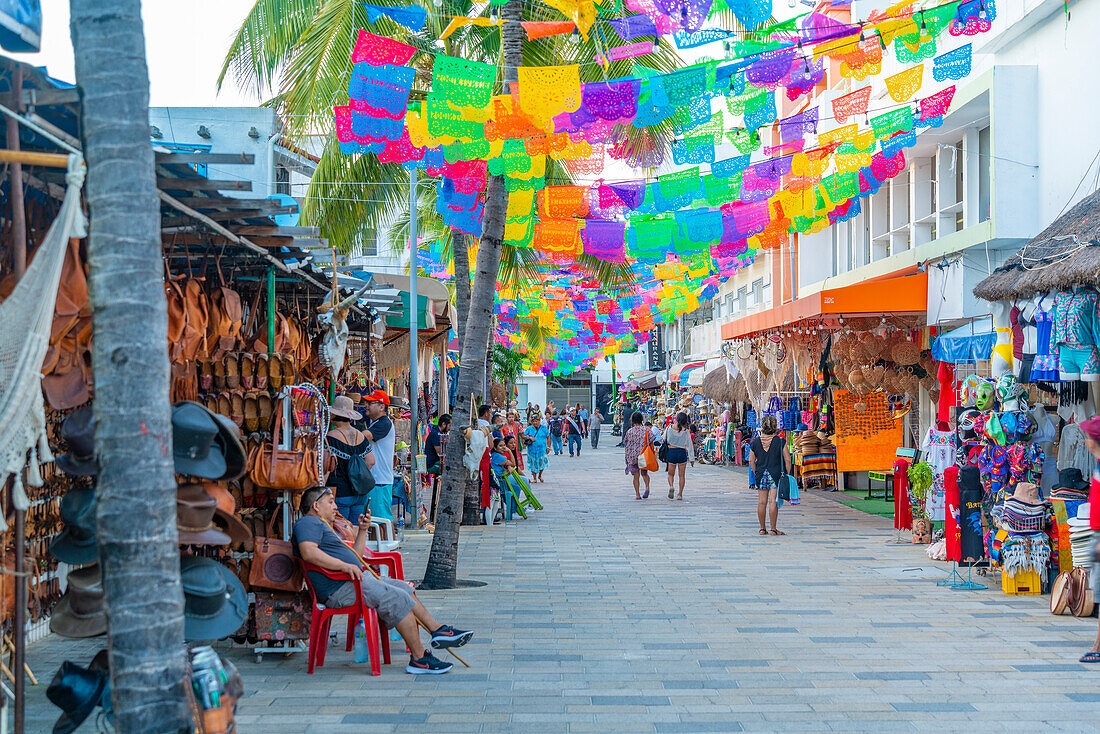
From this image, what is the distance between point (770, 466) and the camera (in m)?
14.0

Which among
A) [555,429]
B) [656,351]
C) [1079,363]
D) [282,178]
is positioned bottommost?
[555,429]

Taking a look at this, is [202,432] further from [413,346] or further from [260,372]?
[413,346]

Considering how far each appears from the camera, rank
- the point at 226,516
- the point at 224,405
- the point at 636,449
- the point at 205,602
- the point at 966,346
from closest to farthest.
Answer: the point at 205,602, the point at 226,516, the point at 224,405, the point at 966,346, the point at 636,449

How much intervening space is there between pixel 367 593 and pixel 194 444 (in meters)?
2.14

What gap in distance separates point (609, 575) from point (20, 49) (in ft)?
26.1

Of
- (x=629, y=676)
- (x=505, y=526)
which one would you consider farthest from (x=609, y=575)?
(x=505, y=526)

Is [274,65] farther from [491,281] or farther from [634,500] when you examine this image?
[634,500]

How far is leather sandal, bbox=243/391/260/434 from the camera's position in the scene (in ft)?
24.2

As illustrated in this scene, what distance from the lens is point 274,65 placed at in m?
14.1

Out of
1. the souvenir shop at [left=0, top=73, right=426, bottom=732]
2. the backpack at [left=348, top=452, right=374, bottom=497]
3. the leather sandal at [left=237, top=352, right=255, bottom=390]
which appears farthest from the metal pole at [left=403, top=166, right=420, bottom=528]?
the leather sandal at [left=237, top=352, right=255, bottom=390]

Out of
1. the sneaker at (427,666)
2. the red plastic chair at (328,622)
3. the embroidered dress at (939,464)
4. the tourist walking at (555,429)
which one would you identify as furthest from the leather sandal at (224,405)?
the tourist walking at (555,429)

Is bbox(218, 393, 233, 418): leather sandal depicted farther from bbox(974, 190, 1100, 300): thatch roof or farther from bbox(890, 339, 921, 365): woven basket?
bbox(890, 339, 921, 365): woven basket

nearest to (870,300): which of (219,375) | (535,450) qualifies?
(219,375)

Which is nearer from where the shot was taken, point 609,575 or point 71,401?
point 71,401
